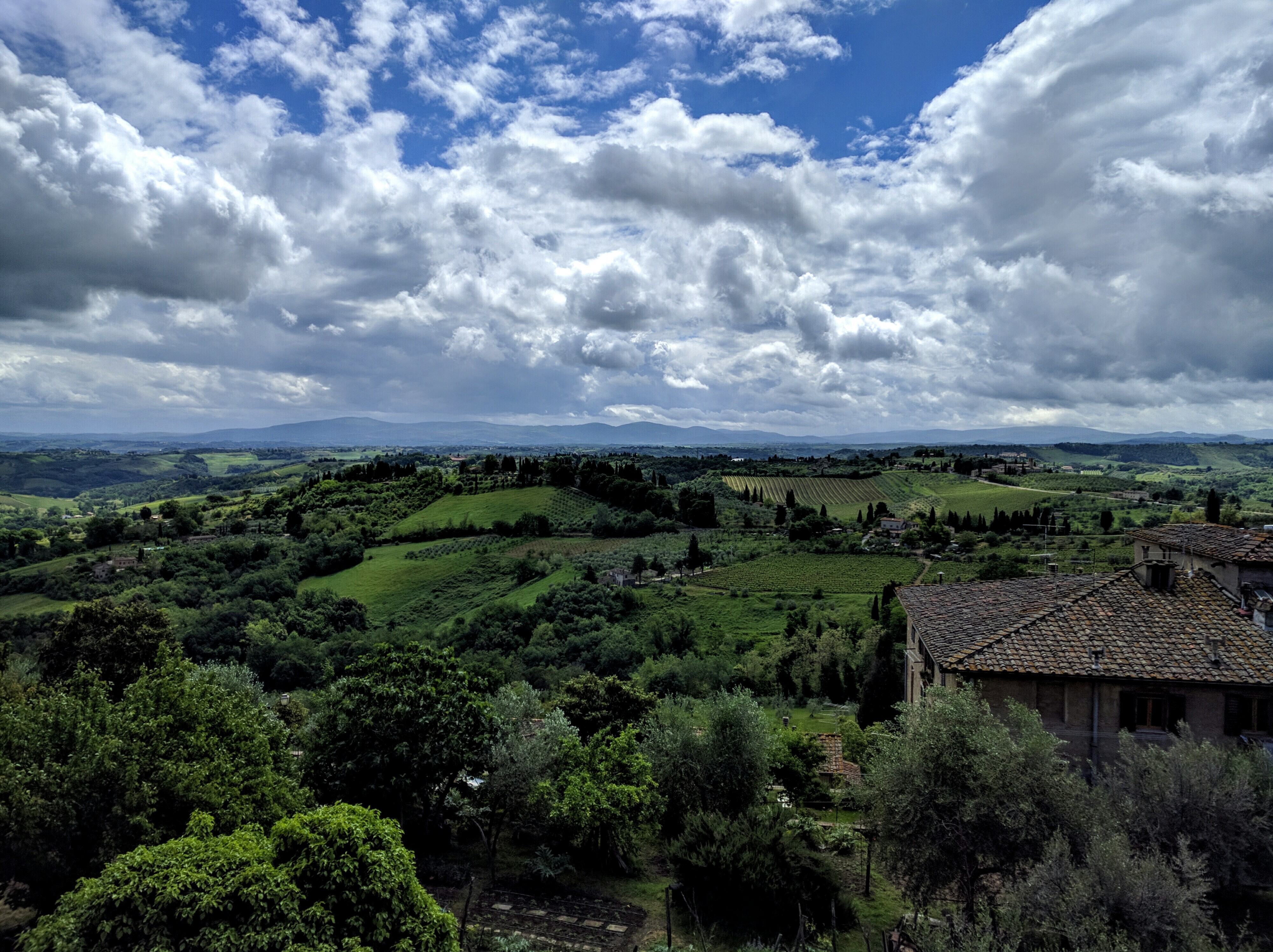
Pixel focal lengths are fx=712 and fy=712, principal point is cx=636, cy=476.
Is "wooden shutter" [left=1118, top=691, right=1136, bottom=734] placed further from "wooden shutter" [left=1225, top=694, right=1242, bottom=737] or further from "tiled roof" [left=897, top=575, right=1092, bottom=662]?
"tiled roof" [left=897, top=575, right=1092, bottom=662]

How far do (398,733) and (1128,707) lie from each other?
21364mm

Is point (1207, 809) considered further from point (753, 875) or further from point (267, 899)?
point (267, 899)

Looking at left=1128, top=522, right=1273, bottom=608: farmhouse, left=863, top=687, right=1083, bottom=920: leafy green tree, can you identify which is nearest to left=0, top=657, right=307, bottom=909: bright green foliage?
left=863, top=687, right=1083, bottom=920: leafy green tree

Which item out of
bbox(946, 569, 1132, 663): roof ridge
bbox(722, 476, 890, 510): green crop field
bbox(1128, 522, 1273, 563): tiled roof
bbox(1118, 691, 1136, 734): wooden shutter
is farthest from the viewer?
bbox(722, 476, 890, 510): green crop field

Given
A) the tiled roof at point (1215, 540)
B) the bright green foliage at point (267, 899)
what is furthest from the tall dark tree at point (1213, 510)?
the bright green foliage at point (267, 899)

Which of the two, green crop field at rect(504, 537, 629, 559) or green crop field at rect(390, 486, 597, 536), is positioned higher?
green crop field at rect(390, 486, 597, 536)

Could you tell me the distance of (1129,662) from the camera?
19.8 metres

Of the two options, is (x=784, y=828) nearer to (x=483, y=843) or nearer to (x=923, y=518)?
(x=483, y=843)

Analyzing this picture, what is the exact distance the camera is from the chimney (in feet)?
74.6

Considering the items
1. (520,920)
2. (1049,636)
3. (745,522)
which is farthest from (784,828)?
(745,522)

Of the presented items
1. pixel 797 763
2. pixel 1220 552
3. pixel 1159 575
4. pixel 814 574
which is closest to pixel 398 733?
pixel 797 763

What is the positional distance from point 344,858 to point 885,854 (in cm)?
1281

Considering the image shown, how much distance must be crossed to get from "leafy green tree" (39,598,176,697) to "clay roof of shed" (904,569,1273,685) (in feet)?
138

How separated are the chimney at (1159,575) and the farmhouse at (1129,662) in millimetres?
32
